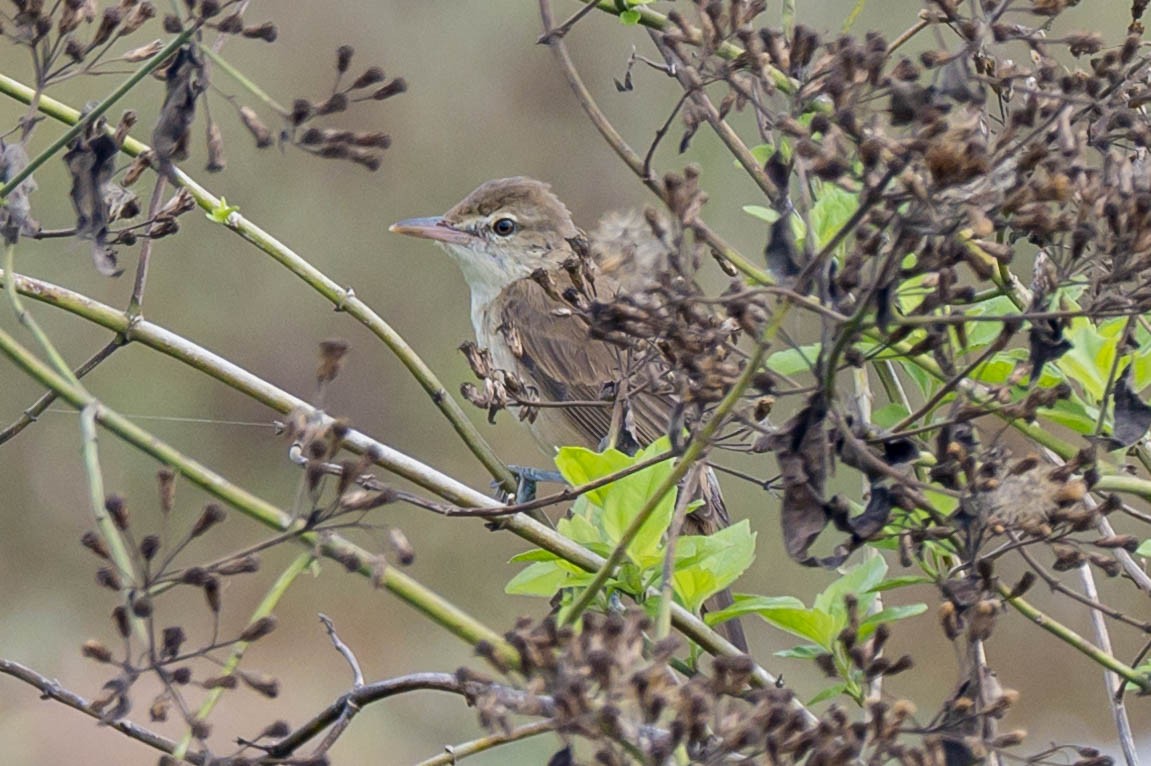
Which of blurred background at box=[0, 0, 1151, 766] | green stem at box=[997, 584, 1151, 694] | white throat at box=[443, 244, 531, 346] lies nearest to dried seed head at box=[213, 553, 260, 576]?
green stem at box=[997, 584, 1151, 694]

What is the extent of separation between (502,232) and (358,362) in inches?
199

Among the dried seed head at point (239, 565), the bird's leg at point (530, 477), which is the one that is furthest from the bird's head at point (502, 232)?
the dried seed head at point (239, 565)

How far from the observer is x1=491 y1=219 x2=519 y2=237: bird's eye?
186 inches

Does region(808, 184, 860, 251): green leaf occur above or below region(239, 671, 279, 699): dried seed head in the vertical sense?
above

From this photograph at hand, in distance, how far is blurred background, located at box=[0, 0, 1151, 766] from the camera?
834cm

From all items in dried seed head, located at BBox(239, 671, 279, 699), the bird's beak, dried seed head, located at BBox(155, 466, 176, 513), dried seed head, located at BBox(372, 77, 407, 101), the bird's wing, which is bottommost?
dried seed head, located at BBox(239, 671, 279, 699)

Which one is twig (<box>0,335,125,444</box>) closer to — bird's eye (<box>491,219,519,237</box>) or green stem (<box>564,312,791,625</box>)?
green stem (<box>564,312,791,625</box>)

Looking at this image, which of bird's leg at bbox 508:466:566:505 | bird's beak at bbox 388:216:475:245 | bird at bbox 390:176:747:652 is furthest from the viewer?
bird's beak at bbox 388:216:475:245

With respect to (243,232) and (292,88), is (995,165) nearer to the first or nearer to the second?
(243,232)

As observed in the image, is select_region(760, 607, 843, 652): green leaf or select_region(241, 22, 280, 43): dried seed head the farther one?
select_region(760, 607, 843, 652): green leaf

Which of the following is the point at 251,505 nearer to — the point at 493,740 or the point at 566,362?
the point at 493,740

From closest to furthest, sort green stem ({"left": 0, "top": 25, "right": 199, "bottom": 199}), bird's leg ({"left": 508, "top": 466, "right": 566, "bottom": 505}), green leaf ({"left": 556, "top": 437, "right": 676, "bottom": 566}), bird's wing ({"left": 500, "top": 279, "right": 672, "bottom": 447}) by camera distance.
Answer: green stem ({"left": 0, "top": 25, "right": 199, "bottom": 199}) → green leaf ({"left": 556, "top": 437, "right": 676, "bottom": 566}) → bird's leg ({"left": 508, "top": 466, "right": 566, "bottom": 505}) → bird's wing ({"left": 500, "top": 279, "right": 672, "bottom": 447})

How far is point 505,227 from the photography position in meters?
4.73

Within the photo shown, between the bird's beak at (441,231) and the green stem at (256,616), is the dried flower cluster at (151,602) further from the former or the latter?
the bird's beak at (441,231)
